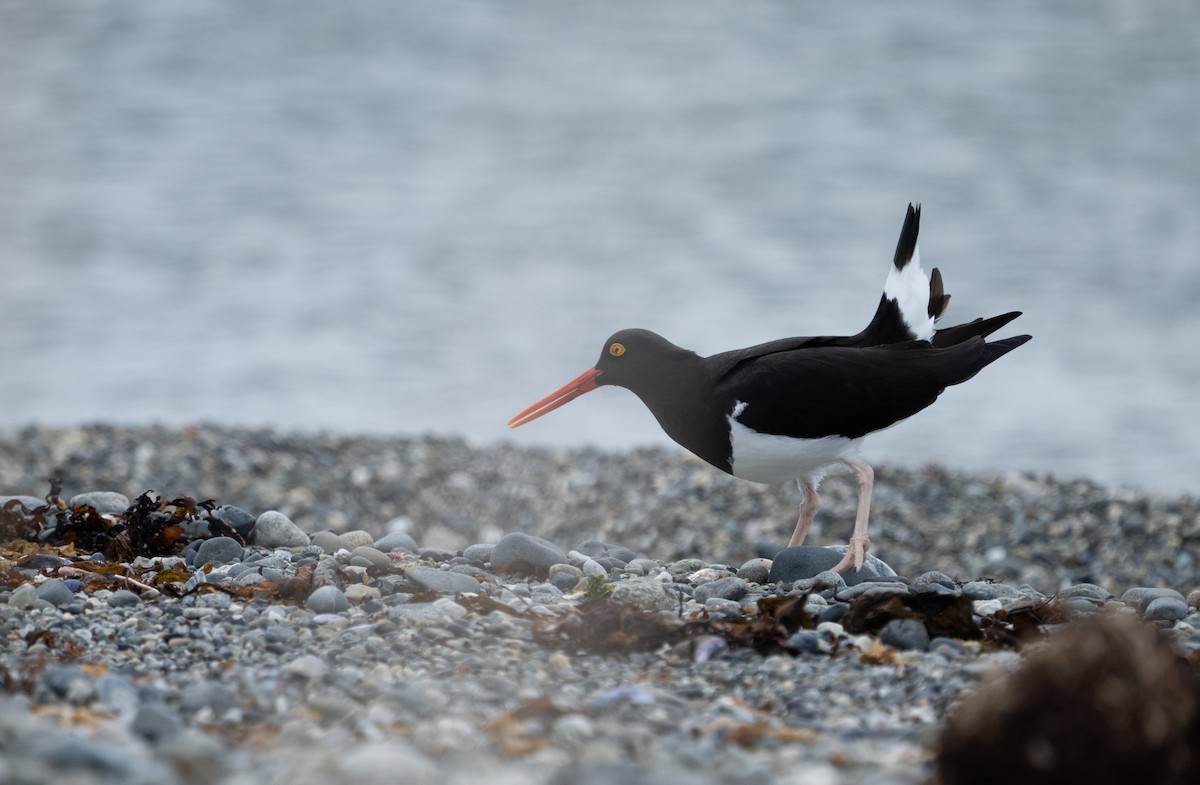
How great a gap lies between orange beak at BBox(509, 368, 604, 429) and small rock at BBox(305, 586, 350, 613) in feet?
5.81

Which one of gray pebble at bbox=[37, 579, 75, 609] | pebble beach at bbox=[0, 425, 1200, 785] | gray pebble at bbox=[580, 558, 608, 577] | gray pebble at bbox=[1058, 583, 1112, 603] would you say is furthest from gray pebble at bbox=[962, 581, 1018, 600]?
gray pebble at bbox=[37, 579, 75, 609]

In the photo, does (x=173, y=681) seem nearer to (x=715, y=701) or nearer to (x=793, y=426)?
(x=715, y=701)

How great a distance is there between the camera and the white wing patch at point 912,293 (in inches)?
230

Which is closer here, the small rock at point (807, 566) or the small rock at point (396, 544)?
the small rock at point (807, 566)

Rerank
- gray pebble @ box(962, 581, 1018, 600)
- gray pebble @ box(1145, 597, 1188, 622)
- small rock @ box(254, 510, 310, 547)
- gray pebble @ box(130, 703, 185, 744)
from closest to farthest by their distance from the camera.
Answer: gray pebble @ box(130, 703, 185, 744) → gray pebble @ box(1145, 597, 1188, 622) → gray pebble @ box(962, 581, 1018, 600) → small rock @ box(254, 510, 310, 547)

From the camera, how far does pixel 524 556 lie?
215 inches

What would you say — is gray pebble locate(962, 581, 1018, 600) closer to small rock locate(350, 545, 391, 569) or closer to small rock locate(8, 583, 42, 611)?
small rock locate(350, 545, 391, 569)

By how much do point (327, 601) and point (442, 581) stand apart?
0.49m

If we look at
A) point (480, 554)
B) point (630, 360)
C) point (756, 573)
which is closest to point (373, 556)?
point (480, 554)

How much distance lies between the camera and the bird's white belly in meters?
5.49

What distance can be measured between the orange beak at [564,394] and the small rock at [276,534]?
1239mm

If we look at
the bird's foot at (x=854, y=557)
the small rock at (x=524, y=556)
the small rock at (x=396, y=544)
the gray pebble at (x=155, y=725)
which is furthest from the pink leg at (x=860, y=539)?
the gray pebble at (x=155, y=725)

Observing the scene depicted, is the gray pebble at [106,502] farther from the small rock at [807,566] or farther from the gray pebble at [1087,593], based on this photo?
the gray pebble at [1087,593]

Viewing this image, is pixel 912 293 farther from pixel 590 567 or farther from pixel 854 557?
pixel 590 567
